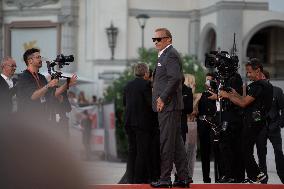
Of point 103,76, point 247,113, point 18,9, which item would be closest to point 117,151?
point 103,76

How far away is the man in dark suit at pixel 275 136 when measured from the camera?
11.5 metres

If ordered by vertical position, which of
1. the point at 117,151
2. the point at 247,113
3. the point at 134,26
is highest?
the point at 134,26

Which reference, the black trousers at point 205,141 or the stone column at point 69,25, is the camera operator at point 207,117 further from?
the stone column at point 69,25

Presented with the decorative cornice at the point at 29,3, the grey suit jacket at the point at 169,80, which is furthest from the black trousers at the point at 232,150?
the decorative cornice at the point at 29,3

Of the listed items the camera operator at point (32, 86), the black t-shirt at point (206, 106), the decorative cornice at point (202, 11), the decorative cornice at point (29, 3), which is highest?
the decorative cornice at point (29, 3)

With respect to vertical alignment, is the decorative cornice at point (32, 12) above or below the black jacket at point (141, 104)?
above

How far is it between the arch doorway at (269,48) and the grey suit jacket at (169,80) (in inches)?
811

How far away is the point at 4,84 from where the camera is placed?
33.9ft

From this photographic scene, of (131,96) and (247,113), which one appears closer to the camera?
(247,113)

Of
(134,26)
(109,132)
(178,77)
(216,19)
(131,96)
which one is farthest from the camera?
(134,26)

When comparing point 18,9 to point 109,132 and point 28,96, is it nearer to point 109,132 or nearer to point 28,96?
point 109,132

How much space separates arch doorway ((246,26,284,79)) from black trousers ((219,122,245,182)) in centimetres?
1885

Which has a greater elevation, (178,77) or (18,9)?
(18,9)

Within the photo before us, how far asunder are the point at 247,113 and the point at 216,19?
18.4 metres
